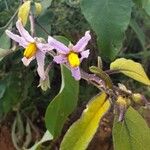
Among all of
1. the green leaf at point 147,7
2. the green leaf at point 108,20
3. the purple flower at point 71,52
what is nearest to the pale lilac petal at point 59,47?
the purple flower at point 71,52

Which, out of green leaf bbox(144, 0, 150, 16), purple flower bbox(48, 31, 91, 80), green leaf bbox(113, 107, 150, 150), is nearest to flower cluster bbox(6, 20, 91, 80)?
purple flower bbox(48, 31, 91, 80)

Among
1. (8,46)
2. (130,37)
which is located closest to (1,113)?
(8,46)

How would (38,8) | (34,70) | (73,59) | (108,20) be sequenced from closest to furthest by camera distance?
1. (73,59)
2. (108,20)
3. (38,8)
4. (34,70)

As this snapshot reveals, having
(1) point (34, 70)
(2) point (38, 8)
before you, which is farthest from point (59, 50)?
(1) point (34, 70)

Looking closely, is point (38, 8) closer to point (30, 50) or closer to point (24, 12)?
point (24, 12)

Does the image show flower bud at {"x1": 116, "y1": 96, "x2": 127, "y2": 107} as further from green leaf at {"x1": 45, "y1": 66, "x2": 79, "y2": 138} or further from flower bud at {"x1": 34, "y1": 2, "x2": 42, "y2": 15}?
flower bud at {"x1": 34, "y1": 2, "x2": 42, "y2": 15}

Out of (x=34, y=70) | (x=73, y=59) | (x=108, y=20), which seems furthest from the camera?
(x=34, y=70)

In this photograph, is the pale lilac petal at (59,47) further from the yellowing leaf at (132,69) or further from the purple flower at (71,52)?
the yellowing leaf at (132,69)
